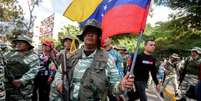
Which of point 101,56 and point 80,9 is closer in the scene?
point 101,56

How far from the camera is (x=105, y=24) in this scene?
17.4ft

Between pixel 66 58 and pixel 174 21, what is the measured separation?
25.5 meters

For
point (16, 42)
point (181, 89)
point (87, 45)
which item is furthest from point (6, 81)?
point (181, 89)

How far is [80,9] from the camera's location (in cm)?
591

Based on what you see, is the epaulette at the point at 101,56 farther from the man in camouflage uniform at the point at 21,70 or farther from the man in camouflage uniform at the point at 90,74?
the man in camouflage uniform at the point at 21,70

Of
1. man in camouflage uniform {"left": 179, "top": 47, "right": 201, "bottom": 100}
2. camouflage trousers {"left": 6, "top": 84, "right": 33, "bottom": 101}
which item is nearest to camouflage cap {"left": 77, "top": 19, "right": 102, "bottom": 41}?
camouflage trousers {"left": 6, "top": 84, "right": 33, "bottom": 101}

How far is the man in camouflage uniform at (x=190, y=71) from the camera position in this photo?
9625 mm

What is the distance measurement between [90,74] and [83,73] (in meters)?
0.09

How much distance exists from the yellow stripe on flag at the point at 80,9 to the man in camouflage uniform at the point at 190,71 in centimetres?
389

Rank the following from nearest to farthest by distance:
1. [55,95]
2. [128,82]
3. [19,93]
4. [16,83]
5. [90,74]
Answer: [128,82] < [90,74] < [55,95] < [16,83] < [19,93]

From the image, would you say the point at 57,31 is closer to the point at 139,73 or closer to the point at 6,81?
the point at 139,73

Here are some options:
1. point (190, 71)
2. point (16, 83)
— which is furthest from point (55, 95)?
point (190, 71)

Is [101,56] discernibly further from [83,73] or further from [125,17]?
[125,17]

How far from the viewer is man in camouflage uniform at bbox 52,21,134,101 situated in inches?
195
